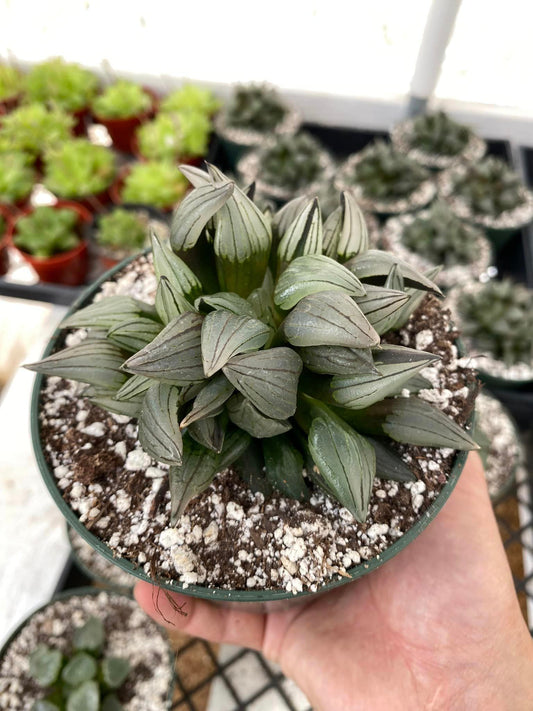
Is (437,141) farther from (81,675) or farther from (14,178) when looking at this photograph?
(81,675)

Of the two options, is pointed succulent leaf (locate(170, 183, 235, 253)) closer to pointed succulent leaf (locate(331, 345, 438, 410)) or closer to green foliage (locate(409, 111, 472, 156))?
pointed succulent leaf (locate(331, 345, 438, 410))

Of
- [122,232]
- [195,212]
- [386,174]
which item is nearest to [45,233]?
[122,232]

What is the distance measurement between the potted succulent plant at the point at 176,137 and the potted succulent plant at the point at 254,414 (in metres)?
1.18

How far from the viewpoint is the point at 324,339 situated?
0.50 metres

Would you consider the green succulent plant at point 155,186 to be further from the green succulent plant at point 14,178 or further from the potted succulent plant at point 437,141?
the potted succulent plant at point 437,141

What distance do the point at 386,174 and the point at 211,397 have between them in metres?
1.39

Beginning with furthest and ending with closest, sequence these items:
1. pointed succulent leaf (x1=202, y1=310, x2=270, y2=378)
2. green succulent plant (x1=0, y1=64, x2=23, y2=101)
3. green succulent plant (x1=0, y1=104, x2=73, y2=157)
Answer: green succulent plant (x1=0, y1=64, x2=23, y2=101), green succulent plant (x1=0, y1=104, x2=73, y2=157), pointed succulent leaf (x1=202, y1=310, x2=270, y2=378)

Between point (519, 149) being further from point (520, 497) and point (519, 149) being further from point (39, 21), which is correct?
point (39, 21)

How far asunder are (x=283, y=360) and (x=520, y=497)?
3.52 feet

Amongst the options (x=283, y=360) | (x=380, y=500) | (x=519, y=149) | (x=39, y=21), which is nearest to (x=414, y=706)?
(x=380, y=500)

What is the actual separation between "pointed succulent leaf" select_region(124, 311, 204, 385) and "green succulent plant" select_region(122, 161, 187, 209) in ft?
3.94

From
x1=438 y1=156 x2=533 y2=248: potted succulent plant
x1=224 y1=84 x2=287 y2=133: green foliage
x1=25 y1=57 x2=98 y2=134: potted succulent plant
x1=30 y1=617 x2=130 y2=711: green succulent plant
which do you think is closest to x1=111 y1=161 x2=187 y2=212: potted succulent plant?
x1=224 y1=84 x2=287 y2=133: green foliage

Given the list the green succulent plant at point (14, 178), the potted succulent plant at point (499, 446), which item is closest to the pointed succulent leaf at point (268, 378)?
the potted succulent plant at point (499, 446)

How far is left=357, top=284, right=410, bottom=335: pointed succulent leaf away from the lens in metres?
0.54
